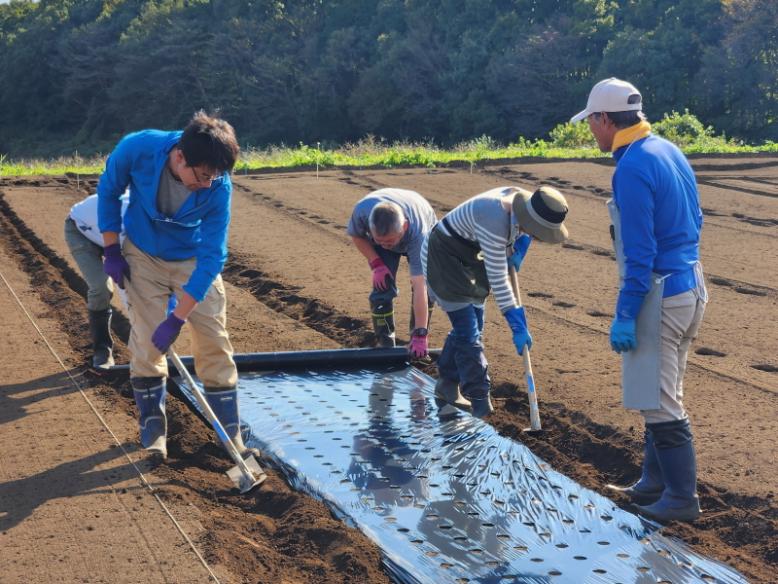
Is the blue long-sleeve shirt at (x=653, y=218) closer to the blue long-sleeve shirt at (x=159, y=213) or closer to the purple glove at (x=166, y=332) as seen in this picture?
the blue long-sleeve shirt at (x=159, y=213)

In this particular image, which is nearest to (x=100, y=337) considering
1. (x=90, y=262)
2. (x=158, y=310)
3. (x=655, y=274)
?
(x=90, y=262)

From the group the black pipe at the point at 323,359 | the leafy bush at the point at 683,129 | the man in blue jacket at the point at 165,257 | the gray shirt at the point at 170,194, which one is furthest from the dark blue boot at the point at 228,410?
the leafy bush at the point at 683,129

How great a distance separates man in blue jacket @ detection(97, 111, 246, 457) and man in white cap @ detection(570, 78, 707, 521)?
5.59 feet

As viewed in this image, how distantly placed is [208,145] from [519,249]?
6.49ft

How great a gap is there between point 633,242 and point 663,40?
31.4 metres

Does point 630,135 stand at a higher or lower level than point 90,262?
higher

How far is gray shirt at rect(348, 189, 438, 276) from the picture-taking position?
6.22 metres

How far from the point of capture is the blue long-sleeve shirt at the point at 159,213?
4652mm

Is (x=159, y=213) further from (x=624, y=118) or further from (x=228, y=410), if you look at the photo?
(x=624, y=118)

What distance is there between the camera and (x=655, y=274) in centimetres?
424

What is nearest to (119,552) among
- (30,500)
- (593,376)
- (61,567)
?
(61,567)

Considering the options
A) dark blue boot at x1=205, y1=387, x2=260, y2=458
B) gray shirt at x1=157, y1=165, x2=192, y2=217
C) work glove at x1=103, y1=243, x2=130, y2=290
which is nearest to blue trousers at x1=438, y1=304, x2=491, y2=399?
dark blue boot at x1=205, y1=387, x2=260, y2=458

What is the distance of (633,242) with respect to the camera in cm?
414

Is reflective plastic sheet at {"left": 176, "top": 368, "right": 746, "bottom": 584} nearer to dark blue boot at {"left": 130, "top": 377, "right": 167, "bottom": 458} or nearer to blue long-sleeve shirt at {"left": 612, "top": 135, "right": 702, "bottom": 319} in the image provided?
dark blue boot at {"left": 130, "top": 377, "right": 167, "bottom": 458}
